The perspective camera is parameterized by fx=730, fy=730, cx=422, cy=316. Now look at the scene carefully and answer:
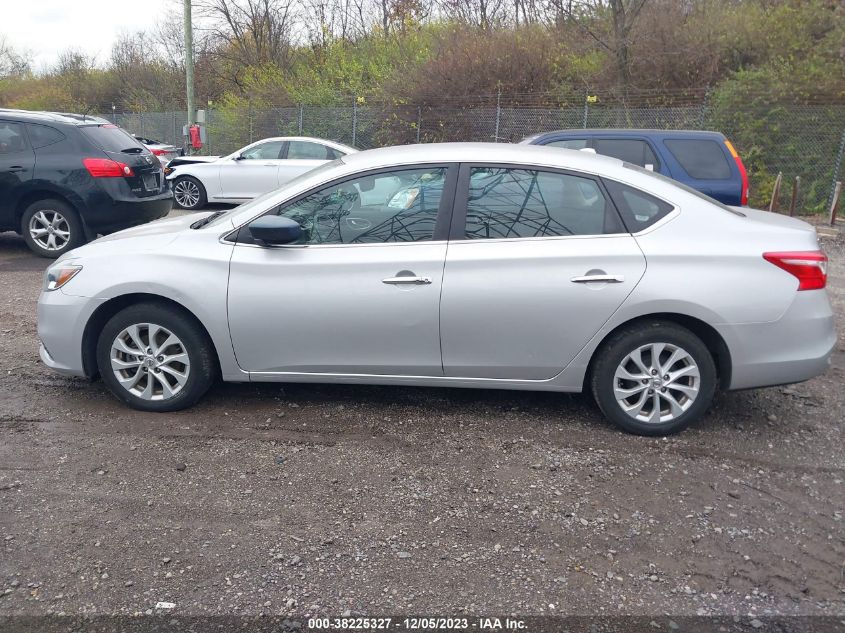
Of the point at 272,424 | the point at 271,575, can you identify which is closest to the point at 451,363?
the point at 272,424

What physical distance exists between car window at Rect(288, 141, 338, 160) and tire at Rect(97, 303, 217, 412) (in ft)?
31.9

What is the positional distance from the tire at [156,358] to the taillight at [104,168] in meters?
5.22

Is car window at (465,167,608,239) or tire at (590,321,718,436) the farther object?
car window at (465,167,608,239)

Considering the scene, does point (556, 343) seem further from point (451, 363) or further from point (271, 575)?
point (271, 575)

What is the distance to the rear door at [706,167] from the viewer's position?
8.49 meters

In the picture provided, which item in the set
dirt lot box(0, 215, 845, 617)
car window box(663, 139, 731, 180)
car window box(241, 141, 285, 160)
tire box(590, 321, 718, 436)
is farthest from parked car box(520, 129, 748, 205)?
car window box(241, 141, 285, 160)

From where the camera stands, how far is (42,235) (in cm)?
912

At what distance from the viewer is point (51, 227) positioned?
906cm

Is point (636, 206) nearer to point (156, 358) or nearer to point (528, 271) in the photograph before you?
point (528, 271)

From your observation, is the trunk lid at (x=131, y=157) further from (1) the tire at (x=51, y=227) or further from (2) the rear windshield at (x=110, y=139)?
(1) the tire at (x=51, y=227)

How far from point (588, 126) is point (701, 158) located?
9.58 metres

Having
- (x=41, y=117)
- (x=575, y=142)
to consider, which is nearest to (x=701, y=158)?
(x=575, y=142)

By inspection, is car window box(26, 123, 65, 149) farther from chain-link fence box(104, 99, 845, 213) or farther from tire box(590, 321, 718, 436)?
chain-link fence box(104, 99, 845, 213)

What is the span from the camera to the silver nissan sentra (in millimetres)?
4125
